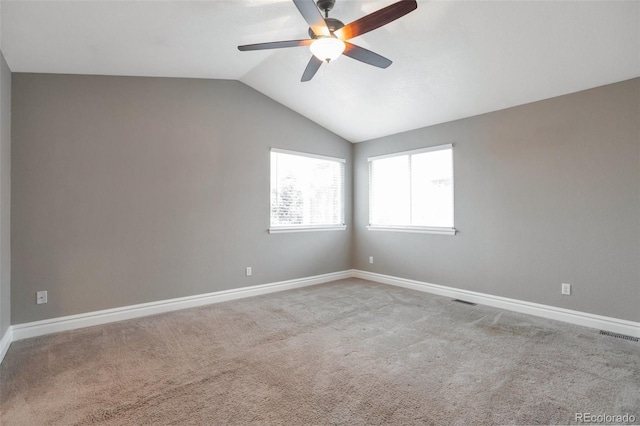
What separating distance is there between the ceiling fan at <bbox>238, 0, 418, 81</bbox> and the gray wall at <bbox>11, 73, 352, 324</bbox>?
1897 mm

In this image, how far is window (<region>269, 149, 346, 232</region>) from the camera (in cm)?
478

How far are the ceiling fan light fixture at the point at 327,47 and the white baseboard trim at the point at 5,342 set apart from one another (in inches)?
139

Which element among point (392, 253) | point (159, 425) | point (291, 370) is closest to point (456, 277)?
point (392, 253)

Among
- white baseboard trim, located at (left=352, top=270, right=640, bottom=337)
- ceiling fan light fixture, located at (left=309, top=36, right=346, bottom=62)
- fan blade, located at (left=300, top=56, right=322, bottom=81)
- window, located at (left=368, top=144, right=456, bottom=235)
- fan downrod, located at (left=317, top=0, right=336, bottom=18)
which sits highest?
fan downrod, located at (left=317, top=0, right=336, bottom=18)

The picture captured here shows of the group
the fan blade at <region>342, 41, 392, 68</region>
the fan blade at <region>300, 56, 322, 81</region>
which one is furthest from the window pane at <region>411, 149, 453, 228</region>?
the fan blade at <region>300, 56, 322, 81</region>

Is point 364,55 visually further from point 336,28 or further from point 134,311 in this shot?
point 134,311

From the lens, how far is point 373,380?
221 cm

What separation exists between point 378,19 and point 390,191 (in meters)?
3.35

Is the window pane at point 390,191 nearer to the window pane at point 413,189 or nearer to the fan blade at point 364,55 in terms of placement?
the window pane at point 413,189

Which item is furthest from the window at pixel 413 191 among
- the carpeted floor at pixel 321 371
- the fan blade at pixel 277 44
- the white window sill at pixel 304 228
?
the fan blade at pixel 277 44

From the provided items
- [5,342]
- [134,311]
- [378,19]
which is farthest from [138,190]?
[378,19]

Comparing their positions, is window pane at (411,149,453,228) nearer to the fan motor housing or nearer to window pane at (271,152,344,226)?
window pane at (271,152,344,226)

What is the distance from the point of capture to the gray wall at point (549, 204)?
3.05m

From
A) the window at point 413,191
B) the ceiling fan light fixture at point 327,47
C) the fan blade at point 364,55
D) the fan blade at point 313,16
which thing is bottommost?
the window at point 413,191
